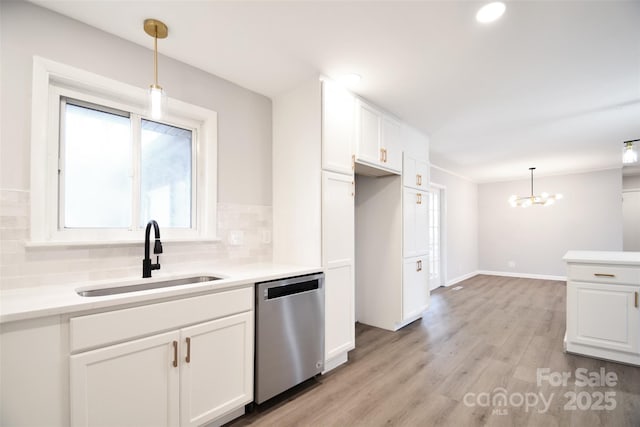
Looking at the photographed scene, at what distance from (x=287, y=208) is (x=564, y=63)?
→ 2.42m

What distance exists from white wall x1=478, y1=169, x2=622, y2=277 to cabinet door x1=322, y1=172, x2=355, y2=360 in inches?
240

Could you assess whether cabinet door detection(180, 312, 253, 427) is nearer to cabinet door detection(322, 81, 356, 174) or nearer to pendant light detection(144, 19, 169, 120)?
pendant light detection(144, 19, 169, 120)

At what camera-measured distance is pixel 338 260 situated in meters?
2.50

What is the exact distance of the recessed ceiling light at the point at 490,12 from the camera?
1.59 meters

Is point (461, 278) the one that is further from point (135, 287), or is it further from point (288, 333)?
point (135, 287)

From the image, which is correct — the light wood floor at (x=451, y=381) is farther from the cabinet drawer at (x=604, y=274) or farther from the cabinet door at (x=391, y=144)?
the cabinet door at (x=391, y=144)

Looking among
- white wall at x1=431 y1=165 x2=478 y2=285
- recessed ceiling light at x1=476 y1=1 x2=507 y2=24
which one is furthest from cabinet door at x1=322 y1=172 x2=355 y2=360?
white wall at x1=431 y1=165 x2=478 y2=285

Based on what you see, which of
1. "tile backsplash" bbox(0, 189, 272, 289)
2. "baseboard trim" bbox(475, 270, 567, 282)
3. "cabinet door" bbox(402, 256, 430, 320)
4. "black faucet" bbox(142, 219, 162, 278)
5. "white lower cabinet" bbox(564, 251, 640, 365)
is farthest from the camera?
"baseboard trim" bbox(475, 270, 567, 282)

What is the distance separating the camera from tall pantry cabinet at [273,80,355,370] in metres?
2.36

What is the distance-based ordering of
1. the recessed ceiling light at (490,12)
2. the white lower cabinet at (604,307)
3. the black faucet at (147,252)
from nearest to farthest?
the recessed ceiling light at (490,12), the black faucet at (147,252), the white lower cabinet at (604,307)

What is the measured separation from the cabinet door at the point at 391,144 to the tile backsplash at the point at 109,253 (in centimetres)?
141

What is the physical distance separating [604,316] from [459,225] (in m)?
3.91

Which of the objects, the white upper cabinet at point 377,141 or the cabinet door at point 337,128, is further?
Result: the white upper cabinet at point 377,141

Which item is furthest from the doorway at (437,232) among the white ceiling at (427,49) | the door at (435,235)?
the white ceiling at (427,49)
